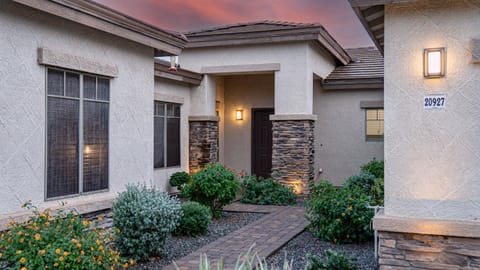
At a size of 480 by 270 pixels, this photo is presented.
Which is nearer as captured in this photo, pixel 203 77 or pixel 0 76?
pixel 0 76

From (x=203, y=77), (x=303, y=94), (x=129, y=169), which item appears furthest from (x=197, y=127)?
(x=129, y=169)

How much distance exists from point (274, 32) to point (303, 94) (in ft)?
5.92

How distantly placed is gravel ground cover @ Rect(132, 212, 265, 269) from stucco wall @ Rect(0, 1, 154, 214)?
1388 millimetres

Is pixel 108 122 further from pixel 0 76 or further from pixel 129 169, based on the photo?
pixel 0 76

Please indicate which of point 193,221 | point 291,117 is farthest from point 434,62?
point 291,117

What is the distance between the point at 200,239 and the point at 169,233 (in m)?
1.40

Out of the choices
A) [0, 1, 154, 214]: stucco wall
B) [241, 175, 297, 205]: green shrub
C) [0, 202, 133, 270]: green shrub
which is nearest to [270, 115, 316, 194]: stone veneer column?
[241, 175, 297, 205]: green shrub

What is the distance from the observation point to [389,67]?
541 centimetres

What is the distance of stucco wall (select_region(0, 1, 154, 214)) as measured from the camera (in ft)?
18.8

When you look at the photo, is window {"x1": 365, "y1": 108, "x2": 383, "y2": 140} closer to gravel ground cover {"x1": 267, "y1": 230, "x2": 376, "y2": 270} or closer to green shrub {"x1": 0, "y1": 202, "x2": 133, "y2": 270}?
gravel ground cover {"x1": 267, "y1": 230, "x2": 376, "y2": 270}

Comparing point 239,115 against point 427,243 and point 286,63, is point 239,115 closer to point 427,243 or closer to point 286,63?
point 286,63

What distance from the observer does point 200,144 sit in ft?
43.7

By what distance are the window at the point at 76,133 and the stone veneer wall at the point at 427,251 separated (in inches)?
170

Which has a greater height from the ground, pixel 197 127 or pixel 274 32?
pixel 274 32
